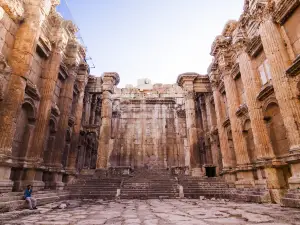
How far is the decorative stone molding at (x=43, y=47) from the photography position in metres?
10.8

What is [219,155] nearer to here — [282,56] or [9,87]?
[282,56]

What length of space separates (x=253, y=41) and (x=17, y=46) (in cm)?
1185

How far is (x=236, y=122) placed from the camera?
42.4ft

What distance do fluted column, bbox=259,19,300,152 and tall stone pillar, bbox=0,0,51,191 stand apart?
10819 millimetres

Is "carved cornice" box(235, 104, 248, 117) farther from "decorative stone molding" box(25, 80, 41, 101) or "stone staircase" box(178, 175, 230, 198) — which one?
"decorative stone molding" box(25, 80, 41, 101)

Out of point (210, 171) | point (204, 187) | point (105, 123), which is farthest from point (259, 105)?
point (105, 123)

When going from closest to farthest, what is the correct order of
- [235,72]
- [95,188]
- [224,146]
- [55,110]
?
[95,188]
[55,110]
[235,72]
[224,146]

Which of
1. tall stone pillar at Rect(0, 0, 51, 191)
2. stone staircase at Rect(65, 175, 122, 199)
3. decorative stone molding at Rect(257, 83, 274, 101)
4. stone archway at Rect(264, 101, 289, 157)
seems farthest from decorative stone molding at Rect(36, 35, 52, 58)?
stone archway at Rect(264, 101, 289, 157)

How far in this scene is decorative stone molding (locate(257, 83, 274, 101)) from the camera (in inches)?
374

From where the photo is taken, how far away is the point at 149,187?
39.3 ft

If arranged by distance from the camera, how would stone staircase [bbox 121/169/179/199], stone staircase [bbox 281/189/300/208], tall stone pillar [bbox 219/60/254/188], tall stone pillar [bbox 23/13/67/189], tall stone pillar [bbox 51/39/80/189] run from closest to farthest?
stone staircase [bbox 281/189/300/208] < tall stone pillar [bbox 23/13/67/189] < stone staircase [bbox 121/169/179/199] < tall stone pillar [bbox 219/60/254/188] < tall stone pillar [bbox 51/39/80/189]

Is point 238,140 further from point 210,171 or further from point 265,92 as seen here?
point 210,171

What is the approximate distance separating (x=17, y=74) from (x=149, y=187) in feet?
29.9

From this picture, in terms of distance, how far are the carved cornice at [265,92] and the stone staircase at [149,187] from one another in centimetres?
703
